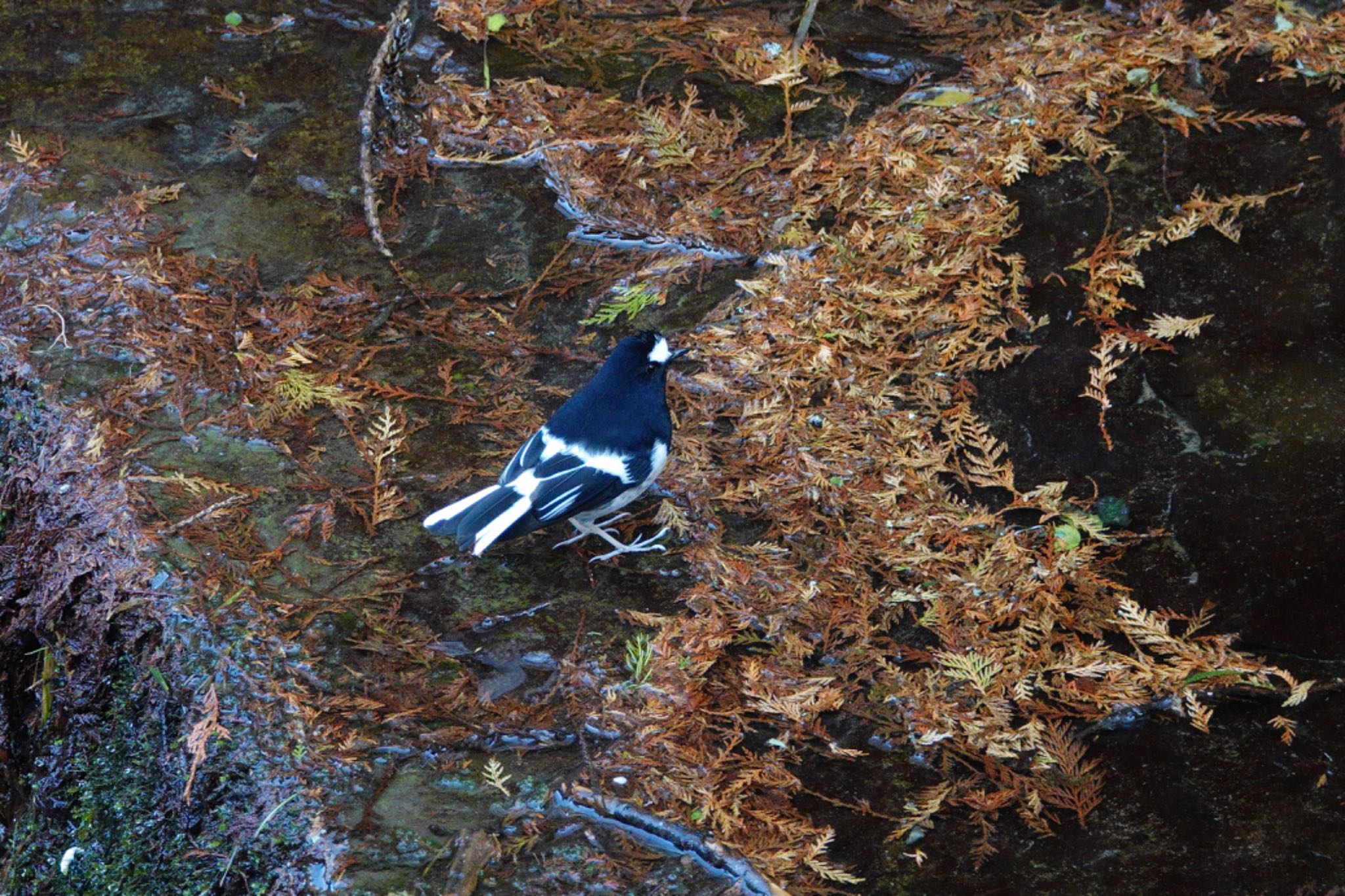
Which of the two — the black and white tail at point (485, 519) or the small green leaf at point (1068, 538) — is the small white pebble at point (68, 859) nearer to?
the black and white tail at point (485, 519)

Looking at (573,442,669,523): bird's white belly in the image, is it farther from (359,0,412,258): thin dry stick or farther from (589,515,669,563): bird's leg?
(359,0,412,258): thin dry stick

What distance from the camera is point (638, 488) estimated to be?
4.16 metres

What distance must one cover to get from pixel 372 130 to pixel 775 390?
278cm

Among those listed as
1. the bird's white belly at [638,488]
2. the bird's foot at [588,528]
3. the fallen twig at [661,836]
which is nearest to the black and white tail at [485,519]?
the bird's white belly at [638,488]

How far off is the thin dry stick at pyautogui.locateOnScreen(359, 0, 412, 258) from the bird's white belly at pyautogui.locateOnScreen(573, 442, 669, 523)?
1.88 meters

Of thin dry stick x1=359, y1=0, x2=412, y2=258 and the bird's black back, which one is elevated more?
thin dry stick x1=359, y1=0, x2=412, y2=258

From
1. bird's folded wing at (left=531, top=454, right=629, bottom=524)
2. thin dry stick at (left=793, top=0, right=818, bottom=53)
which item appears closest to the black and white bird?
bird's folded wing at (left=531, top=454, right=629, bottom=524)

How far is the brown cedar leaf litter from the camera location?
3.55 meters

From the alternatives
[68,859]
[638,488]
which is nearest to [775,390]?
[638,488]

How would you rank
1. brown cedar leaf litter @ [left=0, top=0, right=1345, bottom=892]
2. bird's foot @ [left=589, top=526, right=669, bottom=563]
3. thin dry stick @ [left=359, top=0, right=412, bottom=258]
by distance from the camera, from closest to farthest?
brown cedar leaf litter @ [left=0, top=0, right=1345, bottom=892]
bird's foot @ [left=589, top=526, right=669, bottom=563]
thin dry stick @ [left=359, top=0, right=412, bottom=258]

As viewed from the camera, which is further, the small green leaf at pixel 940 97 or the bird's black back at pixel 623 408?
the small green leaf at pixel 940 97

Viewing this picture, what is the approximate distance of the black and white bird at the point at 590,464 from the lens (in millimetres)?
3932

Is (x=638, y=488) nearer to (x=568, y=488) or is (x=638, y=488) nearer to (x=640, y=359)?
(x=568, y=488)

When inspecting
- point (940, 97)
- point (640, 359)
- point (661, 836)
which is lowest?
point (661, 836)
